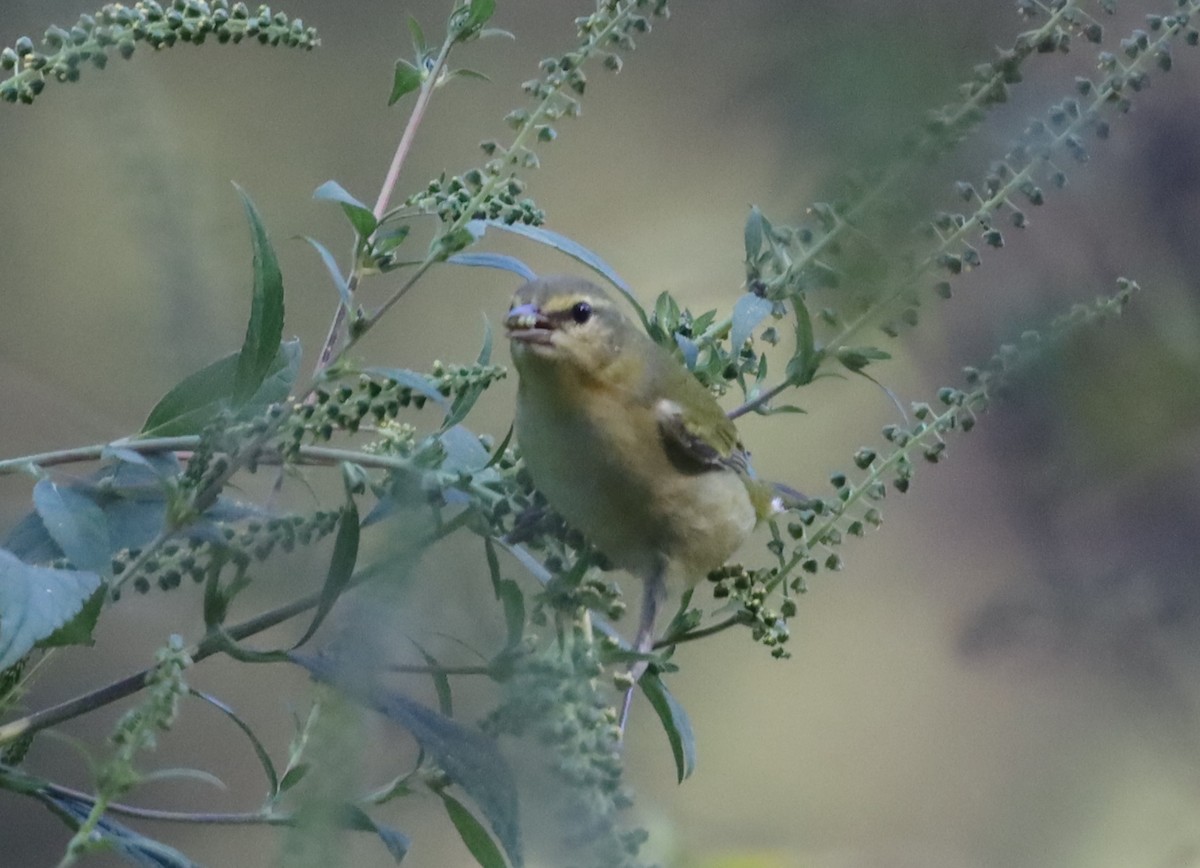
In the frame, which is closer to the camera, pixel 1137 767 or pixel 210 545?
pixel 210 545

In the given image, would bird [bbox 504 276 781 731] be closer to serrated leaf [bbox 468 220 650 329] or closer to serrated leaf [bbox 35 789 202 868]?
serrated leaf [bbox 468 220 650 329]

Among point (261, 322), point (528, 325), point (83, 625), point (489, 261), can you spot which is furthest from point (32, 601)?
point (528, 325)

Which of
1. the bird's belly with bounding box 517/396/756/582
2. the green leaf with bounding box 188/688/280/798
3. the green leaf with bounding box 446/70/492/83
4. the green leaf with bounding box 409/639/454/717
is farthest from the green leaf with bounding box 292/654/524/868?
the green leaf with bounding box 446/70/492/83

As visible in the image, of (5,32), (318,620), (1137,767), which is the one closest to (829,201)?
(5,32)

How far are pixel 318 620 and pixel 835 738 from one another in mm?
999

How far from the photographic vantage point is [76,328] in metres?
0.59

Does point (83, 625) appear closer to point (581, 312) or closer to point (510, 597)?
point (510, 597)

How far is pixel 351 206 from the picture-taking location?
56 cm

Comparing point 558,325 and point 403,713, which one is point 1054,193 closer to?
A: point 403,713

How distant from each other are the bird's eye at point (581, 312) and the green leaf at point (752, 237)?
0.22 meters

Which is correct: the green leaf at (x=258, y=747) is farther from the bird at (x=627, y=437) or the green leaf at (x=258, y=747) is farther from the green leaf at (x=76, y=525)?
the bird at (x=627, y=437)

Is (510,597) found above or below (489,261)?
below

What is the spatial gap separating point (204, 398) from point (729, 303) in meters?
0.31

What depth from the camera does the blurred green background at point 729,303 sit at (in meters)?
0.21
